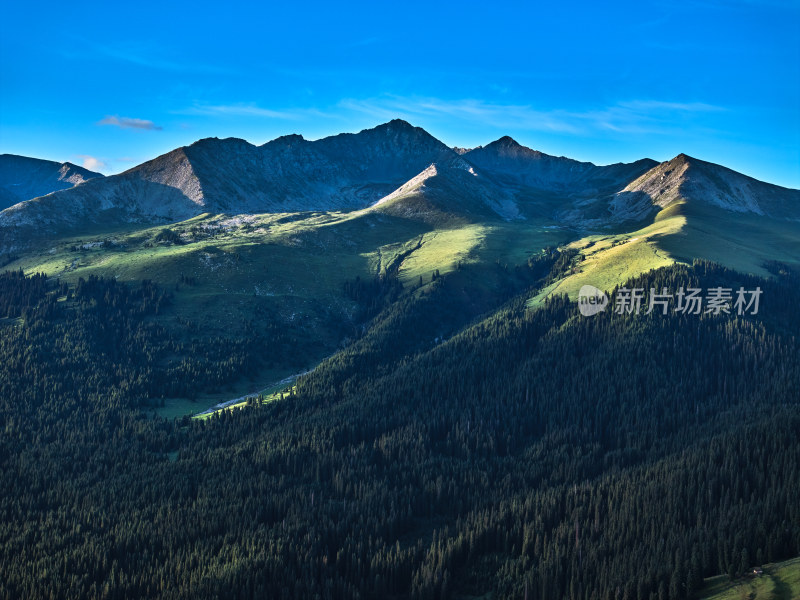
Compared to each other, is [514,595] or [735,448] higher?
[735,448]

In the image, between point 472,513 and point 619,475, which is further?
point 619,475

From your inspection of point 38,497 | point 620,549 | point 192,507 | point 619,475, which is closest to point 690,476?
point 619,475

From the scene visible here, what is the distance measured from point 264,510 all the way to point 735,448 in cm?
13367

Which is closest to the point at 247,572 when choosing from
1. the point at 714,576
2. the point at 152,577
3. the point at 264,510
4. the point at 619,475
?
the point at 152,577

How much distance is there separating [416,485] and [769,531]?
304 feet

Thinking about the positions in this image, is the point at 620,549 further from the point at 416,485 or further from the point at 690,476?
the point at 416,485

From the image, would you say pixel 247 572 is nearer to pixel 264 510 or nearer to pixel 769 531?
pixel 264 510

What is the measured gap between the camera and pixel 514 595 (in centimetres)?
14300

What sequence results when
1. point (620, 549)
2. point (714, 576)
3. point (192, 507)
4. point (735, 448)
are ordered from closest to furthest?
1. point (714, 576)
2. point (620, 549)
3. point (192, 507)
4. point (735, 448)

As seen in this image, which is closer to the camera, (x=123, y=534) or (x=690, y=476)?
(x=123, y=534)

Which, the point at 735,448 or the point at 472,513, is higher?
the point at 735,448

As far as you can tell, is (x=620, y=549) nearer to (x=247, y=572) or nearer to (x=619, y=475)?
(x=619, y=475)

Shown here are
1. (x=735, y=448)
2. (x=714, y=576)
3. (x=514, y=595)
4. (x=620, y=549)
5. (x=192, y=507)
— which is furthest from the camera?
(x=735, y=448)

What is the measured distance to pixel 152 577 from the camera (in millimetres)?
140875
